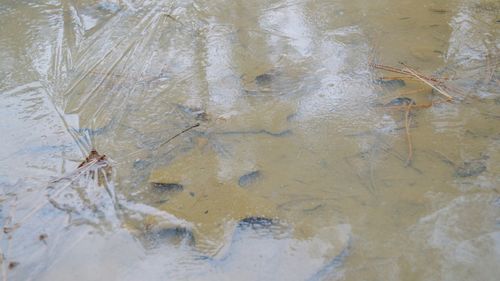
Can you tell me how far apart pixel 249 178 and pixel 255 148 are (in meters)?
0.24

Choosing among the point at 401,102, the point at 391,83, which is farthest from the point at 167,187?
the point at 391,83

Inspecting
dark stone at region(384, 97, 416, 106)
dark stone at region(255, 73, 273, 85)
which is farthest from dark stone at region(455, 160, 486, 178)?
dark stone at region(255, 73, 273, 85)

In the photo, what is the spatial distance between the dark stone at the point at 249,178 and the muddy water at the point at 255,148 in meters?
0.02

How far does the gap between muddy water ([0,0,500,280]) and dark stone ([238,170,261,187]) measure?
0.8 inches

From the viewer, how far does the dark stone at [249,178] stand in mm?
2408

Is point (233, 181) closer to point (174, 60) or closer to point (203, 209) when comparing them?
point (203, 209)

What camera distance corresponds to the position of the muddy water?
2.08m

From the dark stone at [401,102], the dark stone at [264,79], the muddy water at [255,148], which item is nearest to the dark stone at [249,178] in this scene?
the muddy water at [255,148]

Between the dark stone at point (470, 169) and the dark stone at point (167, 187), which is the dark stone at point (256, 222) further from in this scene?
the dark stone at point (470, 169)

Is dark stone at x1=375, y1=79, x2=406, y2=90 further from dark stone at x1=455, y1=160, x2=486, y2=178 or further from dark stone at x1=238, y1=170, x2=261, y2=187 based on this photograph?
dark stone at x1=238, y1=170, x2=261, y2=187

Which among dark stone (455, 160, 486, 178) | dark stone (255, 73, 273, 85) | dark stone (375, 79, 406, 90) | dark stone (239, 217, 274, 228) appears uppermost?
dark stone (255, 73, 273, 85)

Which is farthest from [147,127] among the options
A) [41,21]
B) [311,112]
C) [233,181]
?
[41,21]

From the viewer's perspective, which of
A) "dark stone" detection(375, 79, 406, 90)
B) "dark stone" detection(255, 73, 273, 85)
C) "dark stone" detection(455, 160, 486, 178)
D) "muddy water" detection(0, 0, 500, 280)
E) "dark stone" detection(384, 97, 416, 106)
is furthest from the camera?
"dark stone" detection(255, 73, 273, 85)

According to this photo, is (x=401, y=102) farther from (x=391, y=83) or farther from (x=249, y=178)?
(x=249, y=178)
